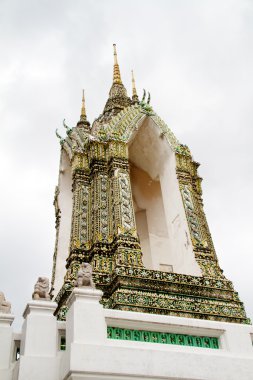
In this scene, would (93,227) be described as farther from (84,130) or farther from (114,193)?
(84,130)

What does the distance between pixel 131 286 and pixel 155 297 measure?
0.56 meters

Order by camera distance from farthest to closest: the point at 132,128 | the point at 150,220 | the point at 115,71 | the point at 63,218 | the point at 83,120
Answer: the point at 115,71
the point at 83,120
the point at 150,220
the point at 63,218
the point at 132,128

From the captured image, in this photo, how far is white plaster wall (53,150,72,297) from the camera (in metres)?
12.4

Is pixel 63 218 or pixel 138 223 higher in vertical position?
pixel 138 223

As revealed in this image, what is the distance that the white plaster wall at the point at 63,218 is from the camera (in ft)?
40.8

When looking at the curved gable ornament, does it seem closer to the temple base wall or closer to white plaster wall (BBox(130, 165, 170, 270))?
white plaster wall (BBox(130, 165, 170, 270))

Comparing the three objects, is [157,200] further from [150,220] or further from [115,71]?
[115,71]

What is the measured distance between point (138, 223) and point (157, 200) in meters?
0.96

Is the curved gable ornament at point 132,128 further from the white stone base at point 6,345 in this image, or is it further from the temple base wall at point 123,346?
the white stone base at point 6,345

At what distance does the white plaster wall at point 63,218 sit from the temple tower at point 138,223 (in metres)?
0.03

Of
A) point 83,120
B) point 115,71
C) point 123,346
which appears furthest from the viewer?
point 115,71

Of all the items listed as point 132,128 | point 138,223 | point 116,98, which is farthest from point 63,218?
point 116,98

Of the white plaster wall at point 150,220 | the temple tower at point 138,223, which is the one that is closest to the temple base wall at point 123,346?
the temple tower at point 138,223

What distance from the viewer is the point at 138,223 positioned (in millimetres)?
14945
